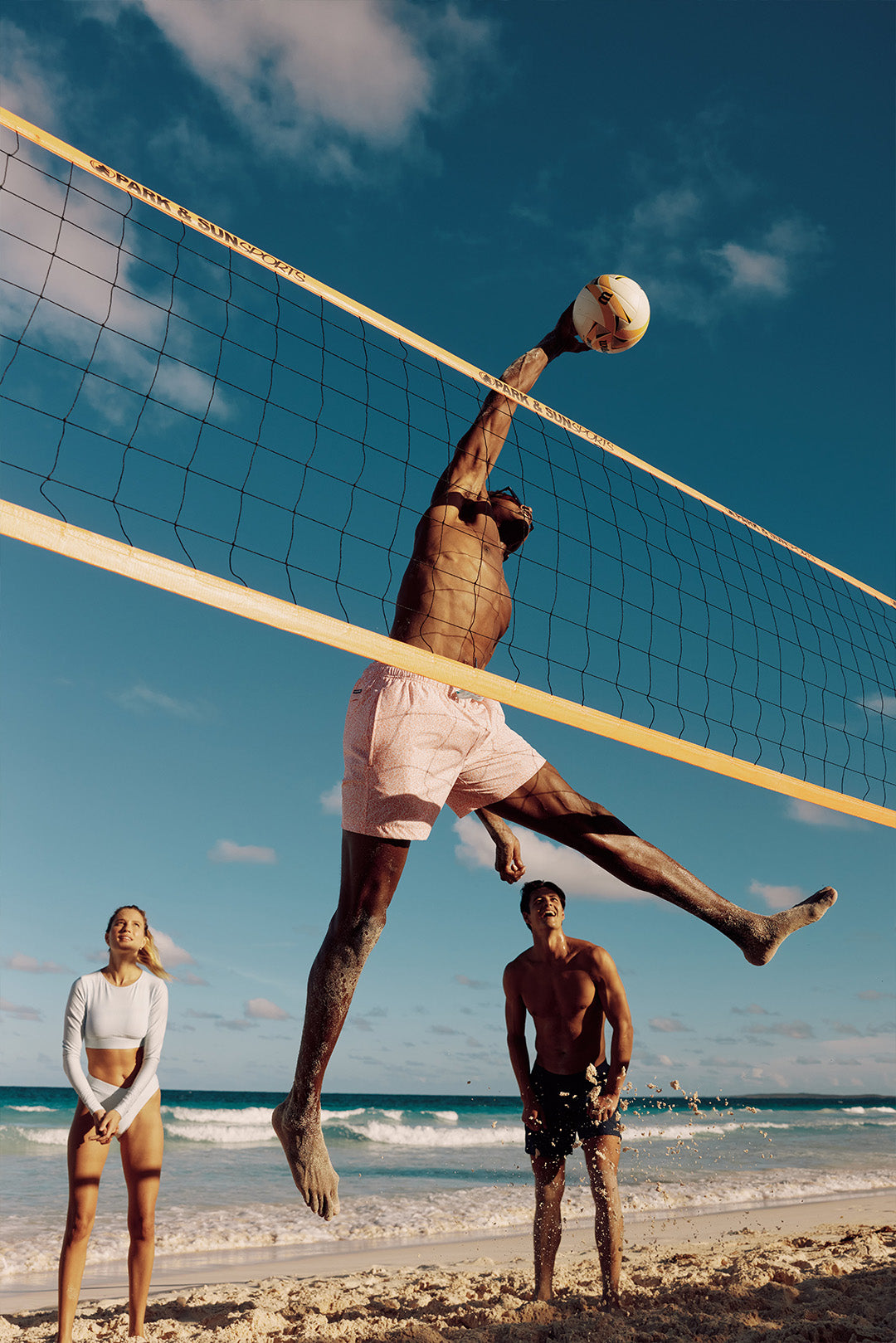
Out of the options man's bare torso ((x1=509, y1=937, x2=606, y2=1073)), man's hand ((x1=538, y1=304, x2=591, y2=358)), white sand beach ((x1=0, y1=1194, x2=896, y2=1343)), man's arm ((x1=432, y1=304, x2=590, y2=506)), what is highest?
man's hand ((x1=538, y1=304, x2=591, y2=358))

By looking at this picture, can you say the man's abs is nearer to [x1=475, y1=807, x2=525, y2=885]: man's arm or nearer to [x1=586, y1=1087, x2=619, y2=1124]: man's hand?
[x1=475, y1=807, x2=525, y2=885]: man's arm

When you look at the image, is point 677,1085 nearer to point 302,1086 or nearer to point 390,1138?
point 302,1086

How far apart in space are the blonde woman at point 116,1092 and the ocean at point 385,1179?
1932mm

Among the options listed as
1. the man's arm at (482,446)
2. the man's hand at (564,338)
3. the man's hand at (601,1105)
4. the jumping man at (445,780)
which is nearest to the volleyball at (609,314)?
the man's hand at (564,338)

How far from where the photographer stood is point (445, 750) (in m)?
3.32

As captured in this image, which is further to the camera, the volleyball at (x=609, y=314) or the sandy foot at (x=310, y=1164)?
the volleyball at (x=609, y=314)

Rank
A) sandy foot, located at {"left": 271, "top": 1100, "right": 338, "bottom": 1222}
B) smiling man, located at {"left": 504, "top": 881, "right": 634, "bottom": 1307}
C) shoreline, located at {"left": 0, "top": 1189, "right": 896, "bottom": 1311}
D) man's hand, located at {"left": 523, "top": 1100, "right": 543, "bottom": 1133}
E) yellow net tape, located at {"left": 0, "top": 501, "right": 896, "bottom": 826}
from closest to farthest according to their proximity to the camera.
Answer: yellow net tape, located at {"left": 0, "top": 501, "right": 896, "bottom": 826} → sandy foot, located at {"left": 271, "top": 1100, "right": 338, "bottom": 1222} → smiling man, located at {"left": 504, "top": 881, "right": 634, "bottom": 1307} → man's hand, located at {"left": 523, "top": 1100, "right": 543, "bottom": 1133} → shoreline, located at {"left": 0, "top": 1189, "right": 896, "bottom": 1311}

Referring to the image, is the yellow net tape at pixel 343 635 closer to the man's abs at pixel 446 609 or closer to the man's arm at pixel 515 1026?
the man's abs at pixel 446 609

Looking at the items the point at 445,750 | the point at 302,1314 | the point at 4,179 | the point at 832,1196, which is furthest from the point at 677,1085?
the point at 832,1196

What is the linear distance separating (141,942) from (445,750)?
1.45 metres

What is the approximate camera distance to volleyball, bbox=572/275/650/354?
4.30 m

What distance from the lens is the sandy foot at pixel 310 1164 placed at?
9.96ft

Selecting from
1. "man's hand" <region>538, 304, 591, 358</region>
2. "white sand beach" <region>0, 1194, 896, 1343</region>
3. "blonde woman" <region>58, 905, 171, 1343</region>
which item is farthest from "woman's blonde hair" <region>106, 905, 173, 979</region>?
"man's hand" <region>538, 304, 591, 358</region>

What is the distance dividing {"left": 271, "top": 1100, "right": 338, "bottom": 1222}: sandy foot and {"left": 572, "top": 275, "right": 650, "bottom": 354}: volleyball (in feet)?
11.3
